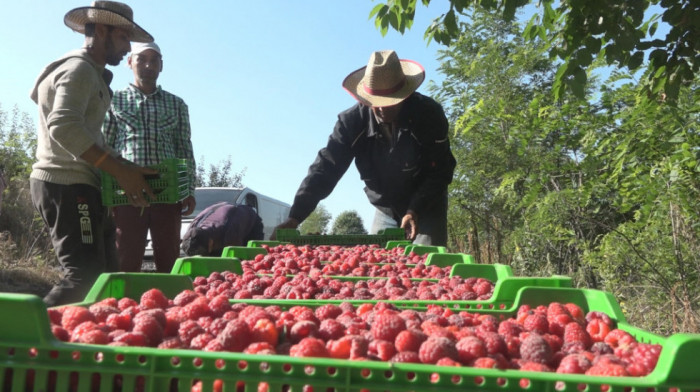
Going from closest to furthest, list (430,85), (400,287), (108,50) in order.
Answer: (400,287)
(108,50)
(430,85)

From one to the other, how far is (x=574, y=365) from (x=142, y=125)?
3.74m

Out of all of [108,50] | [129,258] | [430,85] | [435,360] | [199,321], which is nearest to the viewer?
[435,360]

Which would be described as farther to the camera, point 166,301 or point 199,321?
point 166,301

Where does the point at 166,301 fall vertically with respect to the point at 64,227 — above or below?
below

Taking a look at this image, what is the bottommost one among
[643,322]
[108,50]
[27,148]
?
[643,322]

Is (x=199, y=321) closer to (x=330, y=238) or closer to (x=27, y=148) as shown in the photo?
(x=330, y=238)

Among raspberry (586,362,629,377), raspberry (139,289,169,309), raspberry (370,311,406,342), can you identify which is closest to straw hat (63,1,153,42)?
raspberry (139,289,169,309)

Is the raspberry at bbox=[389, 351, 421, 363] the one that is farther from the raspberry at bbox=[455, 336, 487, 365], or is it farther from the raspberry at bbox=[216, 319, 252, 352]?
the raspberry at bbox=[216, 319, 252, 352]

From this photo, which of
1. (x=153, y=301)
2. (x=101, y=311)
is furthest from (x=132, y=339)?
(x=153, y=301)

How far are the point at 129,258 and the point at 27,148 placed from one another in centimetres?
945

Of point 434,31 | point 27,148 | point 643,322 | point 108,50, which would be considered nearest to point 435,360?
point 434,31

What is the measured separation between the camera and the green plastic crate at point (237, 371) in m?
0.91

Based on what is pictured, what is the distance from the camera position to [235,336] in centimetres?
126

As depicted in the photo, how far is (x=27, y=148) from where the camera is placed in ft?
38.6
